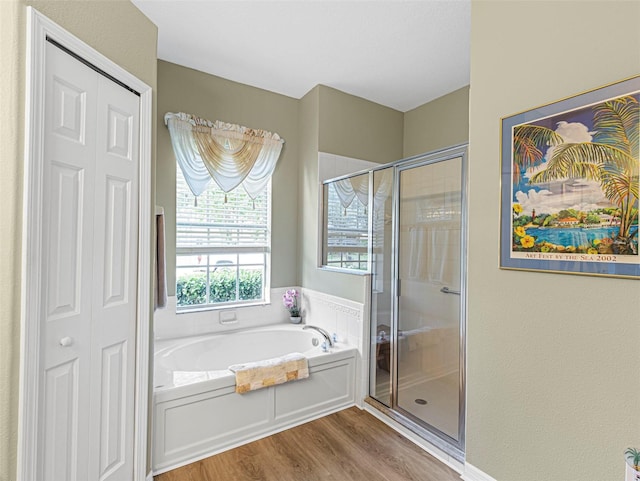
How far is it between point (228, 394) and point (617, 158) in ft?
Answer: 7.95

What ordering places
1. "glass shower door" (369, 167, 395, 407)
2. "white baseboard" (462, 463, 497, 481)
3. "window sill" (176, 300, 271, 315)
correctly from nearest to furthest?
"white baseboard" (462, 463, 497, 481) → "glass shower door" (369, 167, 395, 407) → "window sill" (176, 300, 271, 315)

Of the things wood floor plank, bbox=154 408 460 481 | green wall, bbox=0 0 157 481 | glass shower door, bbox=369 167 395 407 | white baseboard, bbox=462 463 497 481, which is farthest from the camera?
glass shower door, bbox=369 167 395 407

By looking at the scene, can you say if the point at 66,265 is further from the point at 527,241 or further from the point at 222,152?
the point at 527,241

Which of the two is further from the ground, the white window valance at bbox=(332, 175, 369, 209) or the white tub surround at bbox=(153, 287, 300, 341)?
the white window valance at bbox=(332, 175, 369, 209)

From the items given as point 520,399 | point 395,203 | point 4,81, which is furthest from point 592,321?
point 4,81

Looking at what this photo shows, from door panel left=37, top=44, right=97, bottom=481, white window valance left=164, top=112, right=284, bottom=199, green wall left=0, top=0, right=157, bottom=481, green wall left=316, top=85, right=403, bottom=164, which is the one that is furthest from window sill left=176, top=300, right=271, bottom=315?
green wall left=0, top=0, right=157, bottom=481

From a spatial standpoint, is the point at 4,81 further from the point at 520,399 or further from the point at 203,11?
the point at 520,399

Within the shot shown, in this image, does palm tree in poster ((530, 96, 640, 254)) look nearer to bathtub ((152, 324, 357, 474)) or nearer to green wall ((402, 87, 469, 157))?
green wall ((402, 87, 469, 157))

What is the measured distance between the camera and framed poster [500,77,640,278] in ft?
4.22

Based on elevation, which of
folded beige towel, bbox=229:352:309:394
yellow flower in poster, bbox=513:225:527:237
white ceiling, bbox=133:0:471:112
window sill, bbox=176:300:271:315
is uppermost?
white ceiling, bbox=133:0:471:112

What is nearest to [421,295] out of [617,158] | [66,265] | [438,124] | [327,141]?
[617,158]

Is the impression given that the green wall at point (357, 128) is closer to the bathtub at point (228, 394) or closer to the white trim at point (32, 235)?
the bathtub at point (228, 394)

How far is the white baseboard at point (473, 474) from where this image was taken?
1.77m

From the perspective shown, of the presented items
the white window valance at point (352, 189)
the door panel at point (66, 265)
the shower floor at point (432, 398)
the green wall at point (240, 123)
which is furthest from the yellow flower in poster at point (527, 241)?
the green wall at point (240, 123)
